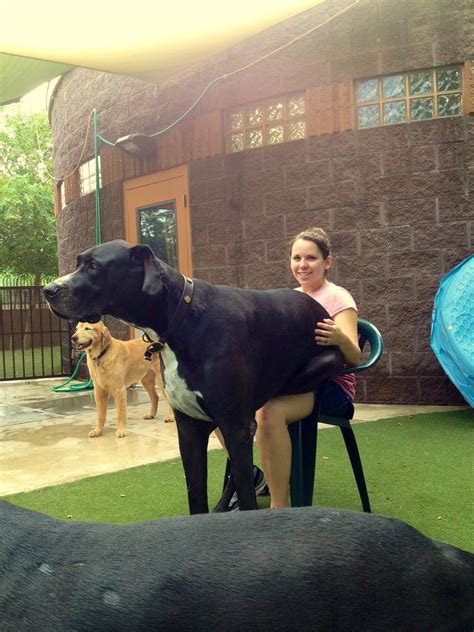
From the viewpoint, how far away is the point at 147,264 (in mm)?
1923

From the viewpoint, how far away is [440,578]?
0.88 m

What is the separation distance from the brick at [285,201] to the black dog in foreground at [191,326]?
3941 millimetres

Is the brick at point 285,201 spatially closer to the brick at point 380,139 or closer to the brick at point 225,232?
the brick at point 225,232

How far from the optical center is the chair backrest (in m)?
2.43

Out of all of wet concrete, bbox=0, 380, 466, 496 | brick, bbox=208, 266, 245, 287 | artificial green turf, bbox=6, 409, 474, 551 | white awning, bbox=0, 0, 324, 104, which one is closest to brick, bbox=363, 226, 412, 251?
brick, bbox=208, 266, 245, 287

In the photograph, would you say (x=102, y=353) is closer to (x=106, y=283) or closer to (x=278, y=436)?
(x=278, y=436)

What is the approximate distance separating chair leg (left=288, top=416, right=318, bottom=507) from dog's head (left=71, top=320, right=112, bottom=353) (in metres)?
2.96

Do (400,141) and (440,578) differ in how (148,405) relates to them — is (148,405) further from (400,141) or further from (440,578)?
(440,578)

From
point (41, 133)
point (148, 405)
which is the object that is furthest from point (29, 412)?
point (41, 133)

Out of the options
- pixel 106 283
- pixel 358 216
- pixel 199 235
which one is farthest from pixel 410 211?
pixel 106 283

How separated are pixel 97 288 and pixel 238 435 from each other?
686 millimetres

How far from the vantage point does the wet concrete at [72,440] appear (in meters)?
3.66

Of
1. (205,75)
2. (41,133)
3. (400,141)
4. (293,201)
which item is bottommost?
(293,201)

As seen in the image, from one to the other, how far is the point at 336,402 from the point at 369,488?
34.6 inches
